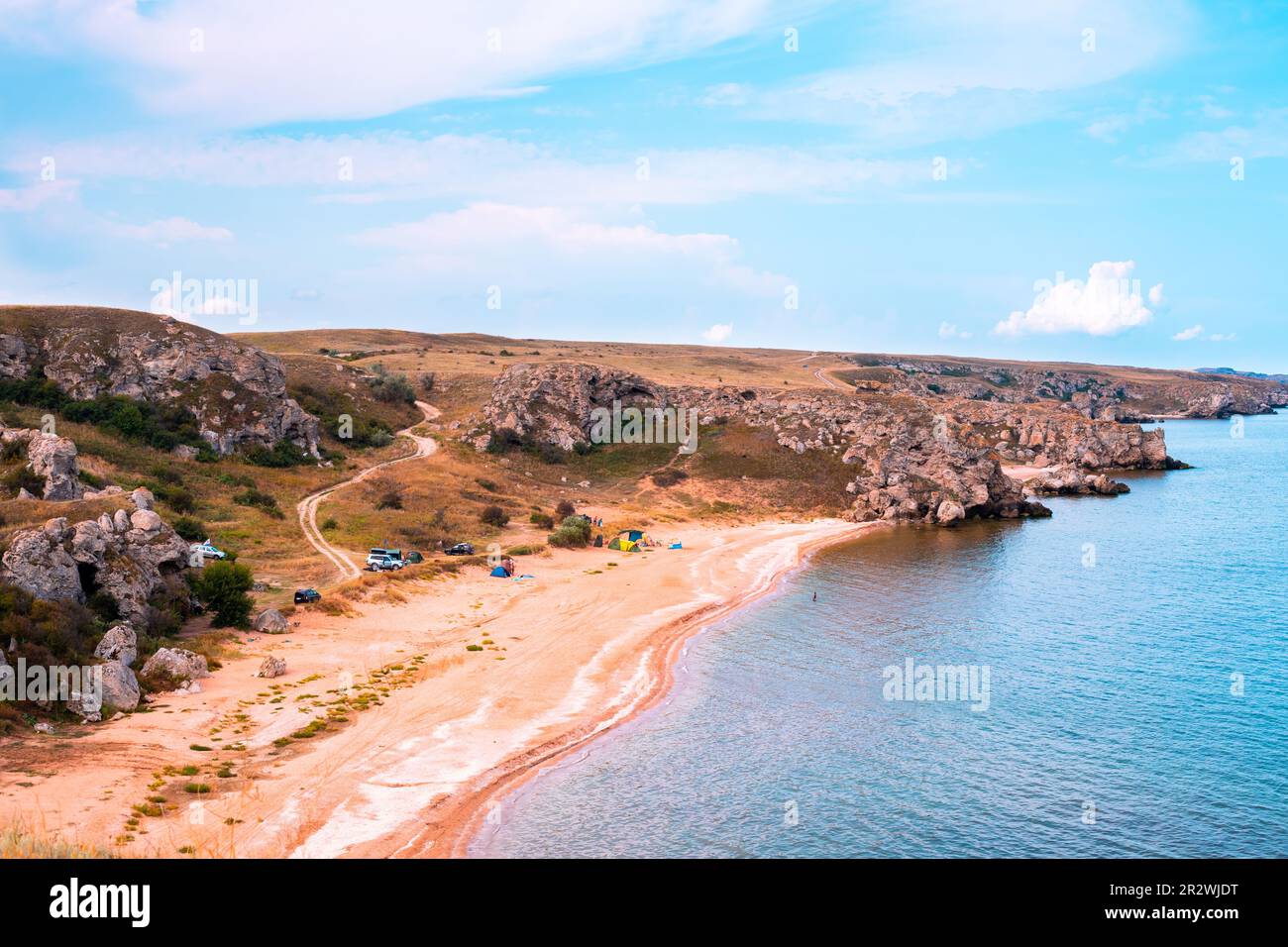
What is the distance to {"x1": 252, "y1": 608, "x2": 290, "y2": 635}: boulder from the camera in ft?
144

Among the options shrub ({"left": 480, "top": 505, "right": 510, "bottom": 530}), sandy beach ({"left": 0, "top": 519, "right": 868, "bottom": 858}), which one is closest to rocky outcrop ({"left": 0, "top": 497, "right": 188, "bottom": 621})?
sandy beach ({"left": 0, "top": 519, "right": 868, "bottom": 858})

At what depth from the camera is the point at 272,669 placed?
37969mm

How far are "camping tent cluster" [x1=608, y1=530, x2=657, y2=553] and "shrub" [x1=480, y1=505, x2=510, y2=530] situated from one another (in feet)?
33.5

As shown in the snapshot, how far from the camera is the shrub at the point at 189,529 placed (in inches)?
2299

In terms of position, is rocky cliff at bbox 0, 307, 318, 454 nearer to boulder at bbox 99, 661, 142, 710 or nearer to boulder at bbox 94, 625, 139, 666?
boulder at bbox 94, 625, 139, 666

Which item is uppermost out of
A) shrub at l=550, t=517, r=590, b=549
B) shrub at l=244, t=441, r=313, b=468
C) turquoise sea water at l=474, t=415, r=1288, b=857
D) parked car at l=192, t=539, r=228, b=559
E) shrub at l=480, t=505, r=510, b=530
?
shrub at l=244, t=441, r=313, b=468

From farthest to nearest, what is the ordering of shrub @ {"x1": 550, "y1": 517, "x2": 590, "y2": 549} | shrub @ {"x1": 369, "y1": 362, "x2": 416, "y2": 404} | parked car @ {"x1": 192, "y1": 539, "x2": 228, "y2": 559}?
shrub @ {"x1": 369, "y1": 362, "x2": 416, "y2": 404} → shrub @ {"x1": 550, "y1": 517, "x2": 590, "y2": 549} → parked car @ {"x1": 192, "y1": 539, "x2": 228, "y2": 559}

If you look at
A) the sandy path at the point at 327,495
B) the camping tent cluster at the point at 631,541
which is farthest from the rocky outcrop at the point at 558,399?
the camping tent cluster at the point at 631,541

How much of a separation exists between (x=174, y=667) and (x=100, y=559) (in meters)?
7.50

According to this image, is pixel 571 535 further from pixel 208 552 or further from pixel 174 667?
pixel 174 667

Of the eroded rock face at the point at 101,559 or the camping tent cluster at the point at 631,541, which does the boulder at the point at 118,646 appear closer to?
the eroded rock face at the point at 101,559

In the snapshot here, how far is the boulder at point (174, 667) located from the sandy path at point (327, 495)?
18.0m

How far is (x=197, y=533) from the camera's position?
5912 cm
